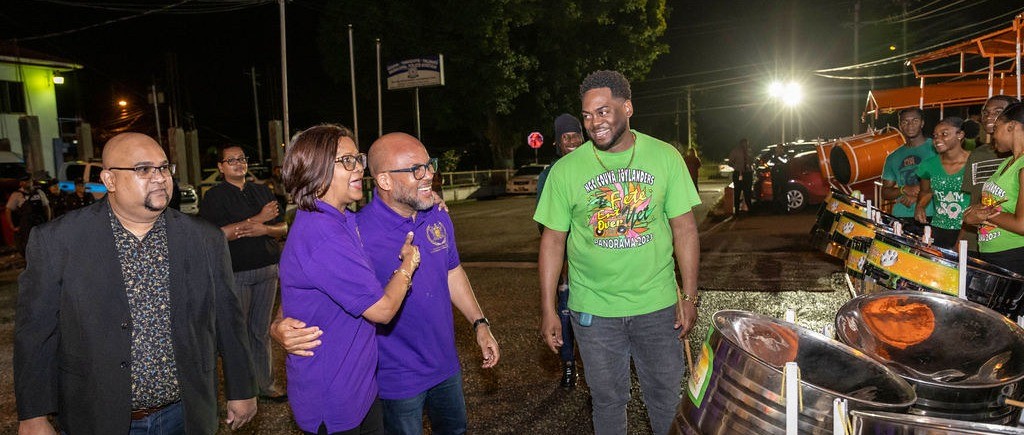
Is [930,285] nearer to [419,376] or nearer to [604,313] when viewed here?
[604,313]

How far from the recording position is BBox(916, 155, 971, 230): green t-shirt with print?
580 centimetres

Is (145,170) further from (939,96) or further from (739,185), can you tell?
(739,185)

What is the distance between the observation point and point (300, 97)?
49.6 m

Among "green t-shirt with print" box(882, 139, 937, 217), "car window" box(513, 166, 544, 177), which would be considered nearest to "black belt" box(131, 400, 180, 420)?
"green t-shirt with print" box(882, 139, 937, 217)

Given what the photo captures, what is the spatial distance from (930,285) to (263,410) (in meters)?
4.43

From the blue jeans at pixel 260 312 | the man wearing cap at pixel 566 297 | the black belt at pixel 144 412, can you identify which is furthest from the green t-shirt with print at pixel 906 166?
the black belt at pixel 144 412

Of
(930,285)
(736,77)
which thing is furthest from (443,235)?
(736,77)

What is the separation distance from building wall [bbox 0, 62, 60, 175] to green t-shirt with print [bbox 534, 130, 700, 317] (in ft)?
118

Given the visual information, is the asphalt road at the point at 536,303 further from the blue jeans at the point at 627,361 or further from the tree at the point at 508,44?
the tree at the point at 508,44

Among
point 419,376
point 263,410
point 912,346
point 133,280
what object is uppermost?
point 133,280

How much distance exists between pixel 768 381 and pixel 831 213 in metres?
5.03

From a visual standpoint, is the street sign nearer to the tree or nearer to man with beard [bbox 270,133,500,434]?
the tree

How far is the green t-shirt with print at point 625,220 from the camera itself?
3.34m

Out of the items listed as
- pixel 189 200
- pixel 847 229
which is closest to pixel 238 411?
pixel 847 229
